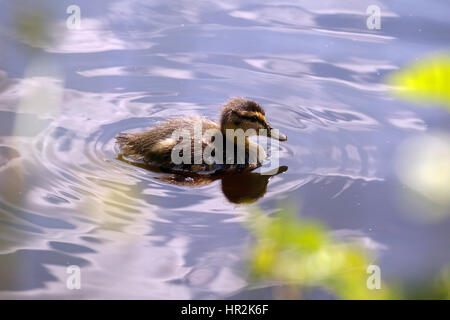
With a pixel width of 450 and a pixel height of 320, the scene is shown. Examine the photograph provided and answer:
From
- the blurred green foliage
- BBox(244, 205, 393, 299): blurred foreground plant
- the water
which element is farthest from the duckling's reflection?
the blurred green foliage

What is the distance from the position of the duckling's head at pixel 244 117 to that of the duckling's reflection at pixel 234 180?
1.24 ft

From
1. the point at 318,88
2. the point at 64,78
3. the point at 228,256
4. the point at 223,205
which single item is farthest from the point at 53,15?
the point at 228,256

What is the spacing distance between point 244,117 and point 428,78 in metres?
3.51

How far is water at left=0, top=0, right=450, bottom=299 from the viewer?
3664 mm

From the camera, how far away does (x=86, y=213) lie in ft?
13.3

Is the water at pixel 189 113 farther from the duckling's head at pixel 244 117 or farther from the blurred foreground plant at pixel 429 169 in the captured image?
the duckling's head at pixel 244 117

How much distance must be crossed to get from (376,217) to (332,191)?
0.37 metres

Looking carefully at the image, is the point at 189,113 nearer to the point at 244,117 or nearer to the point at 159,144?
the point at 244,117

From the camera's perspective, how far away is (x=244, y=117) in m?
4.94

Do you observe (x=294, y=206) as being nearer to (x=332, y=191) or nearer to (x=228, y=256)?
(x=332, y=191)

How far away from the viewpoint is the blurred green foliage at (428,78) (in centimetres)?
144

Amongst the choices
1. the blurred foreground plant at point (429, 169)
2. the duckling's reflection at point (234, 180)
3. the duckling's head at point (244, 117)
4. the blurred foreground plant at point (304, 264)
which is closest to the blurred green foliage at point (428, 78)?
the blurred foreground plant at point (429, 169)

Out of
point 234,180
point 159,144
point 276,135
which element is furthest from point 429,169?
point 159,144

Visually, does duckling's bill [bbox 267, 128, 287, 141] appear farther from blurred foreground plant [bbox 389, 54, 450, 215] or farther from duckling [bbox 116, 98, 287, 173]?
blurred foreground plant [bbox 389, 54, 450, 215]
